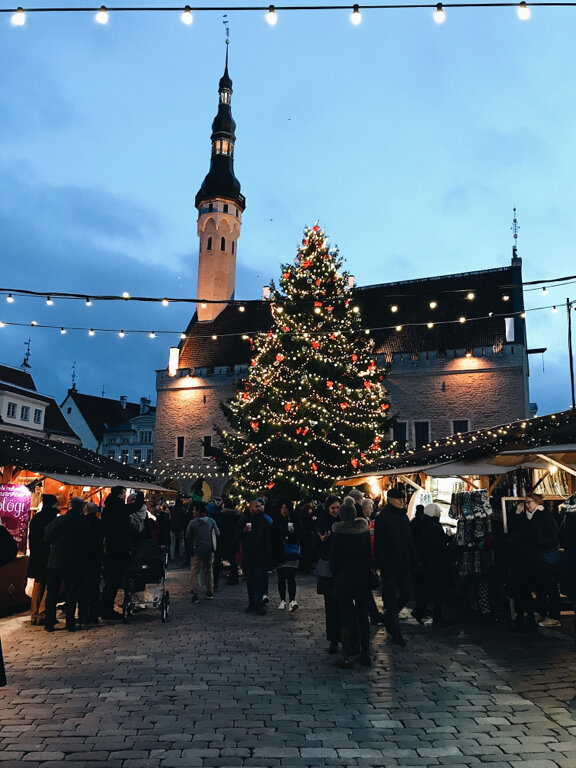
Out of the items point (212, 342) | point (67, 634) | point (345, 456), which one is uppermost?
point (212, 342)

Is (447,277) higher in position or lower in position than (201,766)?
higher

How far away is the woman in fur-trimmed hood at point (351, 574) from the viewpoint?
23.4 feet

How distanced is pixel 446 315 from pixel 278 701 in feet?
109

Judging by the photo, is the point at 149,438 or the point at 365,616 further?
the point at 149,438

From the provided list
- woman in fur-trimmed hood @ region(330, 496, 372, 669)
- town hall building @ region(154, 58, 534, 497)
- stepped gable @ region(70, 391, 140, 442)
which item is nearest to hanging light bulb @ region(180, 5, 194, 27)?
woman in fur-trimmed hood @ region(330, 496, 372, 669)

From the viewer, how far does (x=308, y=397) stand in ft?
74.9

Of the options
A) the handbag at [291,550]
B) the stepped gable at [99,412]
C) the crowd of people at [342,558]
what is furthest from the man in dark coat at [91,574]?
the stepped gable at [99,412]

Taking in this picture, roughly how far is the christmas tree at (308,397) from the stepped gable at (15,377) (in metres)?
31.2

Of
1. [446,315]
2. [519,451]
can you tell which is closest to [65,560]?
[519,451]

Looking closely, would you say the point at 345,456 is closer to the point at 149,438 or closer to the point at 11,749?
the point at 11,749

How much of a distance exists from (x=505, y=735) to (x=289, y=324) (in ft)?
65.6

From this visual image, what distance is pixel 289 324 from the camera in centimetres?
2417

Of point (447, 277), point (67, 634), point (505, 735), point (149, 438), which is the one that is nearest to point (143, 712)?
point (505, 735)

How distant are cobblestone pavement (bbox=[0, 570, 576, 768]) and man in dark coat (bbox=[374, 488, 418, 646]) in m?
0.41
